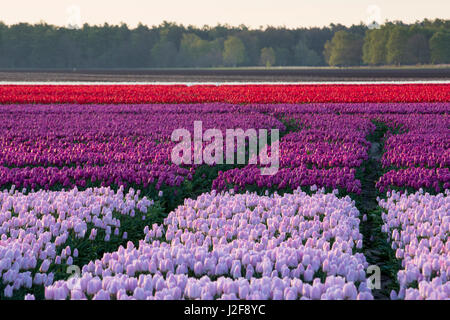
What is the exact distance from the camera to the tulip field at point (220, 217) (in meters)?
5.30

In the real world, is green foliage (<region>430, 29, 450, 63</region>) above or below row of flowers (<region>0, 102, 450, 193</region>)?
above

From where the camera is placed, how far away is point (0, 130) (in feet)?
56.1

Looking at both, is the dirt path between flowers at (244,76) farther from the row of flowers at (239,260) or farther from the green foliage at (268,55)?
the green foliage at (268,55)

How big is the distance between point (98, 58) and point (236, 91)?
136480 millimetres

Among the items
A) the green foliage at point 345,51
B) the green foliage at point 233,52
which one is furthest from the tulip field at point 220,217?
the green foliage at point 233,52

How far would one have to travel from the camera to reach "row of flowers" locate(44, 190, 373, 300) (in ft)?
16.4

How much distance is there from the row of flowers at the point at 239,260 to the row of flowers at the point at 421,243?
44 centimetres

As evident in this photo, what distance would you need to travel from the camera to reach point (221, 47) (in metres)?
187

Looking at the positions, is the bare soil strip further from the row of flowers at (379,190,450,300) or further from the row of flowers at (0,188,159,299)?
the row of flowers at (0,188,159,299)

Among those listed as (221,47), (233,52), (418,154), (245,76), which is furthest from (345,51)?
(418,154)

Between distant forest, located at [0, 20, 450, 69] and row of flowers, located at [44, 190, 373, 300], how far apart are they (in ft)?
452

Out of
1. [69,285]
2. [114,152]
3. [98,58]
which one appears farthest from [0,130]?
[98,58]

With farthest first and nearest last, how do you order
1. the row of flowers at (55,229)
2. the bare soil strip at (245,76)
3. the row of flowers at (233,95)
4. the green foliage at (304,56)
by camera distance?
the green foliage at (304,56)
the bare soil strip at (245,76)
the row of flowers at (233,95)
the row of flowers at (55,229)

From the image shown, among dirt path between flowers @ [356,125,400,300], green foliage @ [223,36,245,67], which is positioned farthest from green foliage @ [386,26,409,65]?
dirt path between flowers @ [356,125,400,300]
